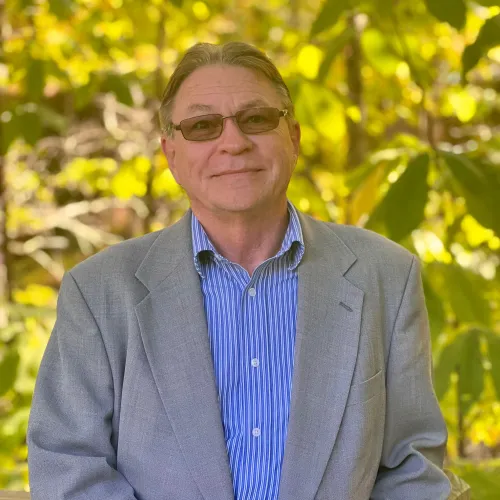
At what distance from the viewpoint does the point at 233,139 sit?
1.53 meters

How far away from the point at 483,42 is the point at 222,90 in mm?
672

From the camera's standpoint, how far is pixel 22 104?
2.66 metres

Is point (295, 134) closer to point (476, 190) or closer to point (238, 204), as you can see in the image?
point (238, 204)

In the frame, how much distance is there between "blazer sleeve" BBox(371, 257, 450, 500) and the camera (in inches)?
59.9

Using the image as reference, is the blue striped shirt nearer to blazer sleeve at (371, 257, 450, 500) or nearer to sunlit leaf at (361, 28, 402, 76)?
blazer sleeve at (371, 257, 450, 500)

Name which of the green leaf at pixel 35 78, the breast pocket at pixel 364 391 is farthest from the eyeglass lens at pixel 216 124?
the green leaf at pixel 35 78

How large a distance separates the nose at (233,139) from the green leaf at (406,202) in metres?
0.46

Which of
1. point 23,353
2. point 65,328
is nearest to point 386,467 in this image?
point 65,328

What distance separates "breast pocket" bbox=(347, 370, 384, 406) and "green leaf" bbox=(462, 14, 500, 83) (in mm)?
804

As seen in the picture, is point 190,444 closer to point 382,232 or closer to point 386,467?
point 386,467

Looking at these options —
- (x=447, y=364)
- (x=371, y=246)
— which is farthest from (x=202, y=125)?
(x=447, y=364)

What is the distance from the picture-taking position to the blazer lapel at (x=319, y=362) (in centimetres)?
145

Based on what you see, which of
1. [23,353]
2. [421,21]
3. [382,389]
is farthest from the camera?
[421,21]

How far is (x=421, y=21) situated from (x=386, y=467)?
5.65 ft
